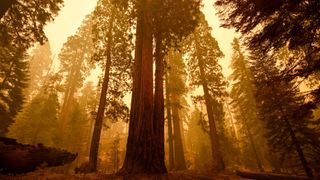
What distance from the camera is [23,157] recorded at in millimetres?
7320

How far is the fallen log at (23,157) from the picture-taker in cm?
691

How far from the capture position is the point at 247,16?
5.33m

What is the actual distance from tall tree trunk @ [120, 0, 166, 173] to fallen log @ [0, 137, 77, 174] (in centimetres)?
329

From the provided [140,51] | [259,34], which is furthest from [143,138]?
[259,34]

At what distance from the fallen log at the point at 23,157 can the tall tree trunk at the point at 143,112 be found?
3294 millimetres

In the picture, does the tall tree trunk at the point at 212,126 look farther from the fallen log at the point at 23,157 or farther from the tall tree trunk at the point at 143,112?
the fallen log at the point at 23,157

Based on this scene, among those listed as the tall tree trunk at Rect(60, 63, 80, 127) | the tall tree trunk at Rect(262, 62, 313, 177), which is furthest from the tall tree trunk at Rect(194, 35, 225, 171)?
the tall tree trunk at Rect(60, 63, 80, 127)

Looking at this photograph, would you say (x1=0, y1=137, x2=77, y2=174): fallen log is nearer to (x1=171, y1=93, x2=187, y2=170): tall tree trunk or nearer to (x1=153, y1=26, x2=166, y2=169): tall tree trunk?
(x1=153, y1=26, x2=166, y2=169): tall tree trunk

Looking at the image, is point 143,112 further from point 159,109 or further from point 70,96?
point 70,96

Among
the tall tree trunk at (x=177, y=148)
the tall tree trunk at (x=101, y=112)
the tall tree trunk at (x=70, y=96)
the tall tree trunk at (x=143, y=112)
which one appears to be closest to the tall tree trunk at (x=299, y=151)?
the tall tree trunk at (x=177, y=148)

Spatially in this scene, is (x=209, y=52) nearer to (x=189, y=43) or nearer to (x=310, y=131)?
(x=189, y=43)

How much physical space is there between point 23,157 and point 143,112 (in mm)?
4394

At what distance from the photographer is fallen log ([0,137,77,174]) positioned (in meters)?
6.91

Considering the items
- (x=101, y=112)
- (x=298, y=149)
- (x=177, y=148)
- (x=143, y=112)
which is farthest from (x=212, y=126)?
(x=143, y=112)
